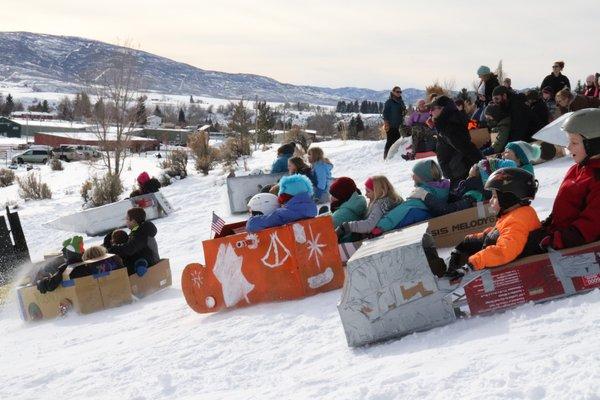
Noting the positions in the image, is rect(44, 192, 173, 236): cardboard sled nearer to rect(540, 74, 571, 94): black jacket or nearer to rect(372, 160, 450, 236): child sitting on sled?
rect(540, 74, 571, 94): black jacket

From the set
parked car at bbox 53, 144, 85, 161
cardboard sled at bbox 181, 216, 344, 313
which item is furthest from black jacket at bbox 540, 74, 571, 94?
parked car at bbox 53, 144, 85, 161

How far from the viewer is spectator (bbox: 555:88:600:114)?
1112 centimetres

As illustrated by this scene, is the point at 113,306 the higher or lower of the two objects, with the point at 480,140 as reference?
lower

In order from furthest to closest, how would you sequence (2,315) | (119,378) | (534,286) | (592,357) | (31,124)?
(31,124)
(2,315)
(119,378)
(534,286)
(592,357)

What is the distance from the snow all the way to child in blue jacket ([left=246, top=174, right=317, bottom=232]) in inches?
31.2

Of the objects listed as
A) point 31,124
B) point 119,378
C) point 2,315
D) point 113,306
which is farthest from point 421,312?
point 31,124

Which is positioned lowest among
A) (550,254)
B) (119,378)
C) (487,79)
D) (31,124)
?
(119,378)

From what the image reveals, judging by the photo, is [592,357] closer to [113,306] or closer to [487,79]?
[113,306]

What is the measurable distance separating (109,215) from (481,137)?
28.5 ft

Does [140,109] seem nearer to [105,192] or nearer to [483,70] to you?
[105,192]

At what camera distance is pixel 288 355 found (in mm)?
4672

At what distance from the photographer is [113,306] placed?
7965 millimetres

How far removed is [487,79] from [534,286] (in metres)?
10.3

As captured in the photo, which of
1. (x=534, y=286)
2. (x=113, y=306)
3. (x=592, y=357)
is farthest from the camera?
(x=113, y=306)
